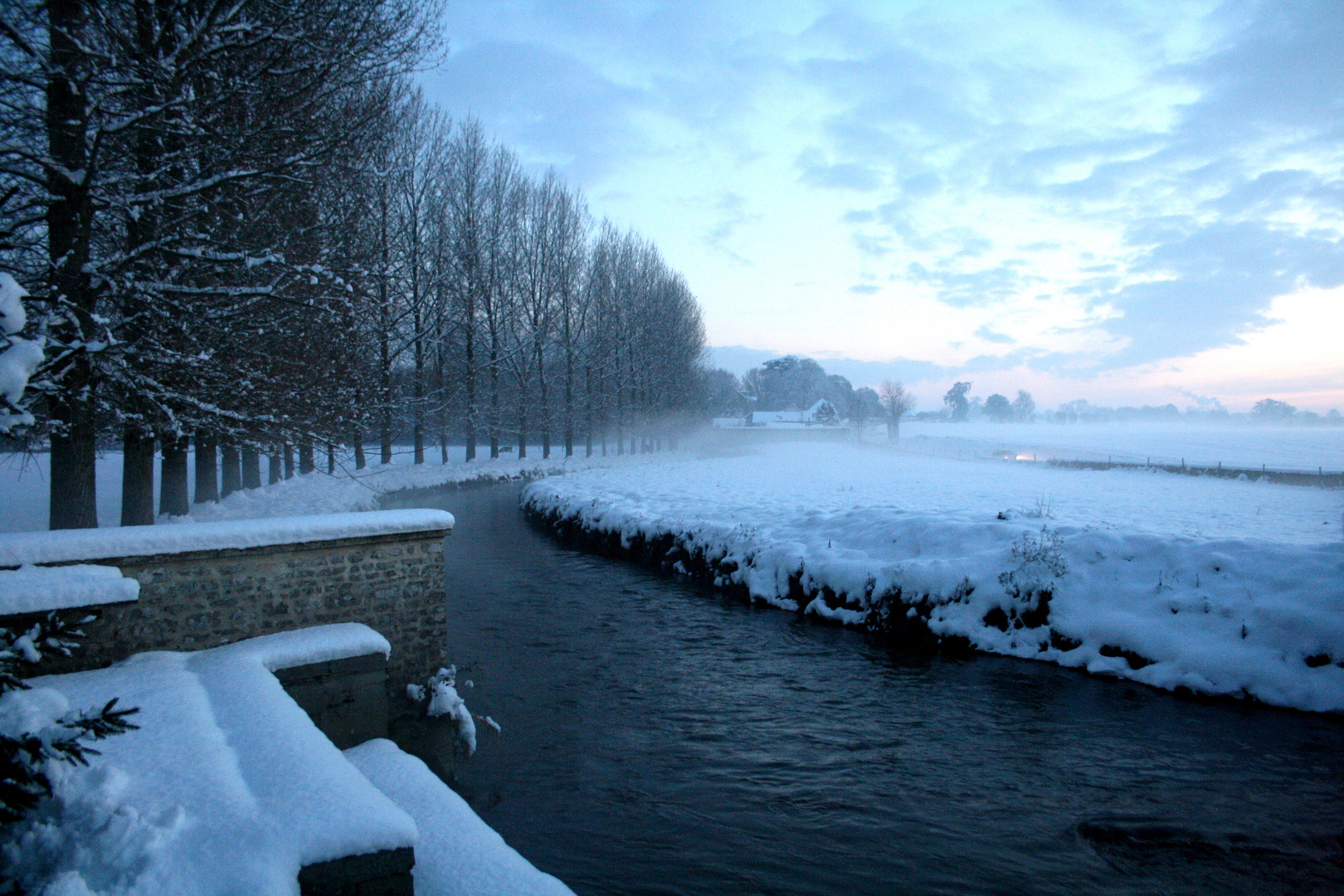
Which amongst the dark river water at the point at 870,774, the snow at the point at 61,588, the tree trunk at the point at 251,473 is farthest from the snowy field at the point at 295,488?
the dark river water at the point at 870,774

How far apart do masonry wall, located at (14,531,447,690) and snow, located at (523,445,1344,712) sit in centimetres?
632

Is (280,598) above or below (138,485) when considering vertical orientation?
below

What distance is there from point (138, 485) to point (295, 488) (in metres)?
10.3

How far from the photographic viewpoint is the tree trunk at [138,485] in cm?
1132

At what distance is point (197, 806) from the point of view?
13.4 feet

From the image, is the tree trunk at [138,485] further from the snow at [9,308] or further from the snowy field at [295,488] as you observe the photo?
the snow at [9,308]

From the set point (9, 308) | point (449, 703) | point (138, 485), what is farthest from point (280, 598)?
point (138, 485)

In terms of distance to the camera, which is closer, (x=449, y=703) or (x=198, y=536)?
(x=198, y=536)

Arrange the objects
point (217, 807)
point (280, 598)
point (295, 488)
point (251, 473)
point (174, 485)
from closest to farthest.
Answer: point (217, 807), point (280, 598), point (174, 485), point (295, 488), point (251, 473)

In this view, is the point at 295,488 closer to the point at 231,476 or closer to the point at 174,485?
the point at 231,476

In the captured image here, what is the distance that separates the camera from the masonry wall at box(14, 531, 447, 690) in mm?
6707

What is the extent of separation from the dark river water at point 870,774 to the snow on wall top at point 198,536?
234 centimetres

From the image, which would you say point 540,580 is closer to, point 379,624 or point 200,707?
point 379,624

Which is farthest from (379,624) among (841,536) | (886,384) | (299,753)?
(886,384)
